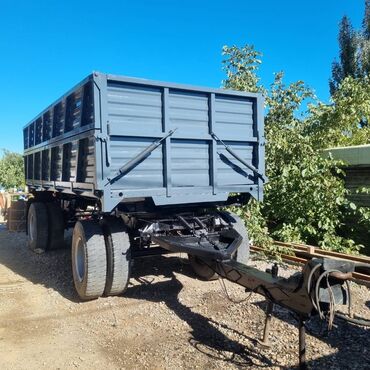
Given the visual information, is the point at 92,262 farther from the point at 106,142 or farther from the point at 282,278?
the point at 282,278

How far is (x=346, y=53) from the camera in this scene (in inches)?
1162

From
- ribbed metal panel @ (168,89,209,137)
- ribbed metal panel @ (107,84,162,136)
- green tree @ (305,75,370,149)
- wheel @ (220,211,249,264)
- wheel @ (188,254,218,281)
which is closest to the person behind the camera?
ribbed metal panel @ (107,84,162,136)

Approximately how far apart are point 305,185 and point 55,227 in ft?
17.8

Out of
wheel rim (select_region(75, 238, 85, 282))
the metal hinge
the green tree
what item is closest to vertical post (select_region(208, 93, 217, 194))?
the metal hinge

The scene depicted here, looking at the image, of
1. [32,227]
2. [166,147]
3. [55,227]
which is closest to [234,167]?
[166,147]

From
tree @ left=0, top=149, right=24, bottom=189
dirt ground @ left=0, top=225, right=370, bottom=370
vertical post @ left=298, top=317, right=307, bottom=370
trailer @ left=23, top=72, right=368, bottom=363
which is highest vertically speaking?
tree @ left=0, top=149, right=24, bottom=189

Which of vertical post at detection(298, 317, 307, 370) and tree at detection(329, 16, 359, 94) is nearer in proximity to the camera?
vertical post at detection(298, 317, 307, 370)

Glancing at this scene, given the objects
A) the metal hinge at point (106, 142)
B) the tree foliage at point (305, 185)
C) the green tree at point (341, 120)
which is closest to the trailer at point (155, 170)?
the metal hinge at point (106, 142)

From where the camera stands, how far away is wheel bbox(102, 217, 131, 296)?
211 inches

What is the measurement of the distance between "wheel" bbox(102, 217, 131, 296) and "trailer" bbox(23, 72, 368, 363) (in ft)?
0.04

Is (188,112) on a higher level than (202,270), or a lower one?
higher

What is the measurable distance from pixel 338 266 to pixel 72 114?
4263 millimetres

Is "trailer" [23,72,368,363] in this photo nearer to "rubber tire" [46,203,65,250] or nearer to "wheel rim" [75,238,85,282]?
"wheel rim" [75,238,85,282]

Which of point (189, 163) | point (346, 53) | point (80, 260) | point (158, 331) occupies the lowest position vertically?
point (158, 331)
